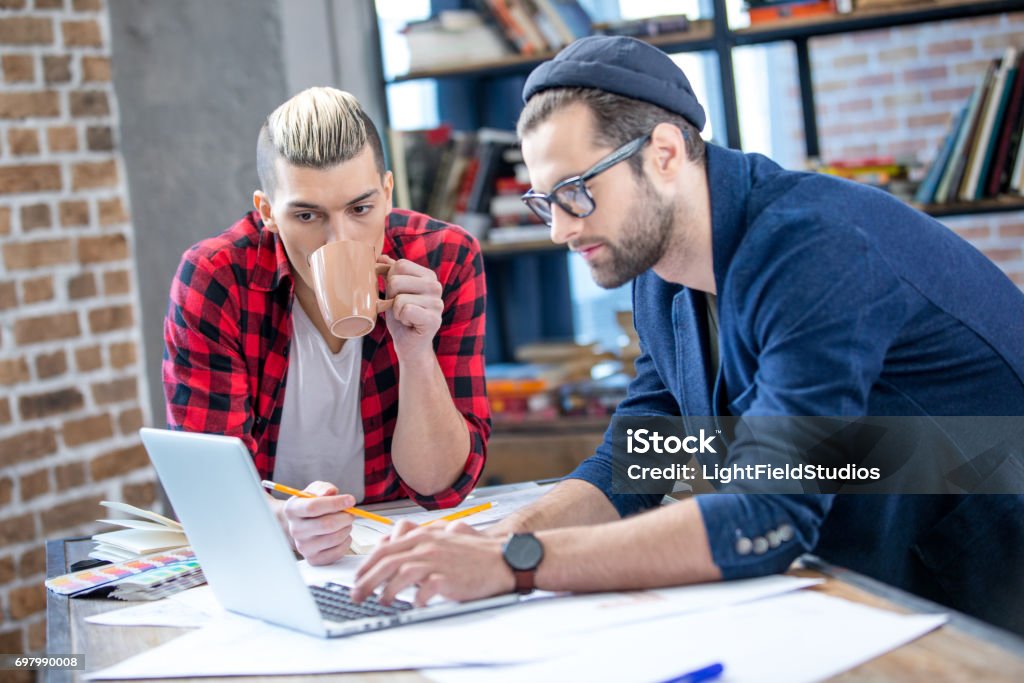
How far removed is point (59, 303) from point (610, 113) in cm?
198

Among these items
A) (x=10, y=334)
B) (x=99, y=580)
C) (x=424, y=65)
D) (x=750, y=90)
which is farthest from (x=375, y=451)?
(x=750, y=90)

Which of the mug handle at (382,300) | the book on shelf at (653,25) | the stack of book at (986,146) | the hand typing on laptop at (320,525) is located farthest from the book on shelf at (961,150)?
the hand typing on laptop at (320,525)

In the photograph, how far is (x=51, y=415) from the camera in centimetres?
278

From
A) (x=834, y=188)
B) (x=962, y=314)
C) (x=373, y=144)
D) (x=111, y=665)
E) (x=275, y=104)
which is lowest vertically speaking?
(x=111, y=665)

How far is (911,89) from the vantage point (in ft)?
13.3

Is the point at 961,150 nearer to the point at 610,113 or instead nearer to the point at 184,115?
the point at 610,113

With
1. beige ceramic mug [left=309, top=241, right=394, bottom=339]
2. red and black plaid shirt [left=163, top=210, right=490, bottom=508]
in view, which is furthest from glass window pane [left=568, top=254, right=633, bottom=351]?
beige ceramic mug [left=309, top=241, right=394, bottom=339]

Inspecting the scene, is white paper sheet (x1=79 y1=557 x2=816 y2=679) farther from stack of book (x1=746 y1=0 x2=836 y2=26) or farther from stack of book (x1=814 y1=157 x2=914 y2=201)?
stack of book (x1=746 y1=0 x2=836 y2=26)

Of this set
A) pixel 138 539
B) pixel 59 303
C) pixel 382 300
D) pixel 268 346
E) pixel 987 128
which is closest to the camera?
pixel 138 539

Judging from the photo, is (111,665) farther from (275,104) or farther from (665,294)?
(275,104)

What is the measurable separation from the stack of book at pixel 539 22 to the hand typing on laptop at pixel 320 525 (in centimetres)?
198

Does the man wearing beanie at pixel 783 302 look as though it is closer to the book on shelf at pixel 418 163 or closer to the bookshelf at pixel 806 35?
the bookshelf at pixel 806 35

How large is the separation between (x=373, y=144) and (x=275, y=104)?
1448mm

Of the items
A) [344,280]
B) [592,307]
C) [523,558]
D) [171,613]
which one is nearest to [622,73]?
[344,280]
